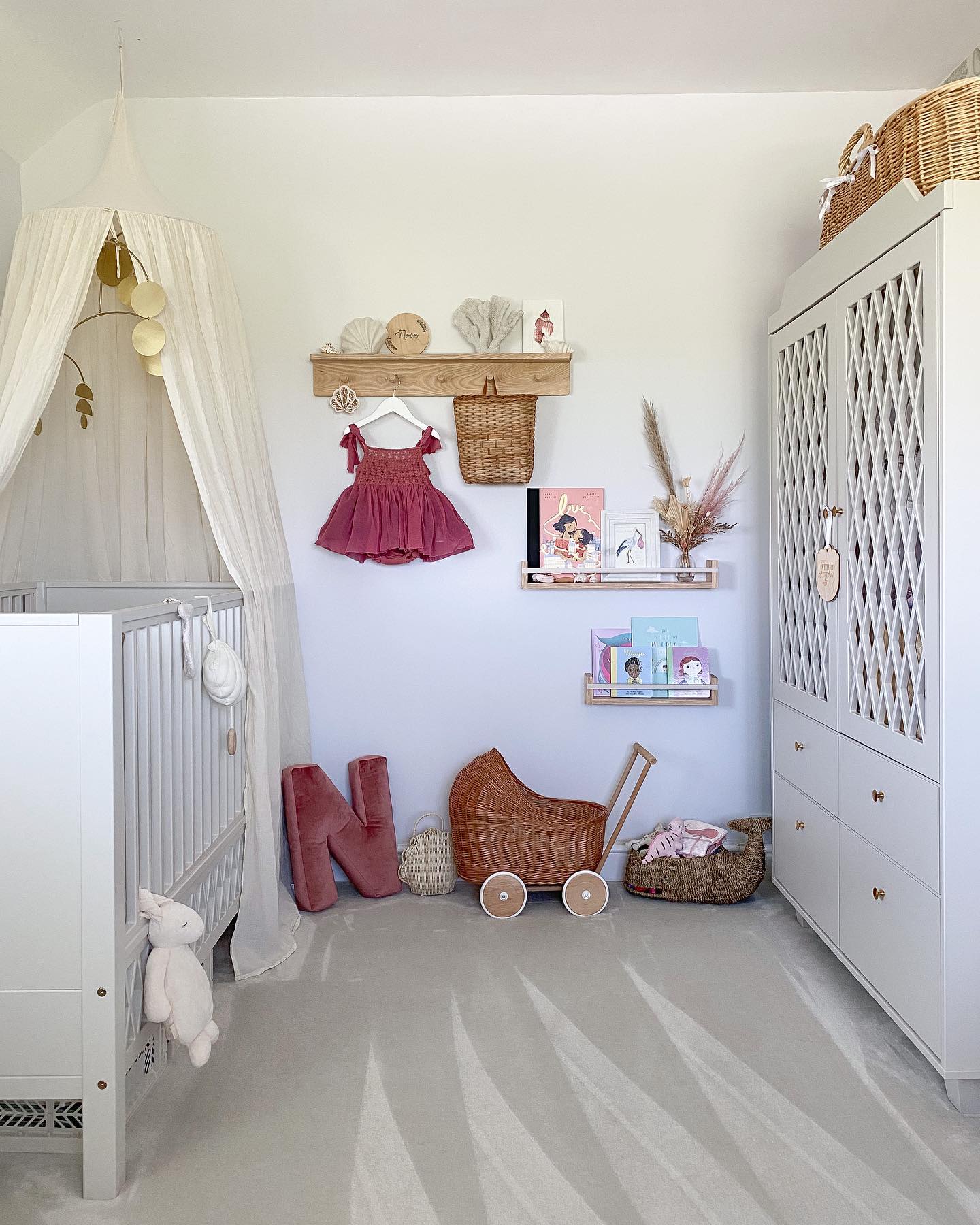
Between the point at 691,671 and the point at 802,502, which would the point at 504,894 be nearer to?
the point at 691,671

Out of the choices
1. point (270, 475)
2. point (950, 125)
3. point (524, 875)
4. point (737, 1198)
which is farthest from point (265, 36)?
point (737, 1198)

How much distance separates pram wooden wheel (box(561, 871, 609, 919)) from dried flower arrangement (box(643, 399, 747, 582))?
1.09 m

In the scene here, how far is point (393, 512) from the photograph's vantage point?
10.7 feet

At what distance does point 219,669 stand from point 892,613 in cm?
163

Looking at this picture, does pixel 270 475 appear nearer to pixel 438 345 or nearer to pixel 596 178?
pixel 438 345

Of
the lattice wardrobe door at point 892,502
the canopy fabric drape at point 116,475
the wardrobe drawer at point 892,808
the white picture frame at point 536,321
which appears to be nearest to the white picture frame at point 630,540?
the white picture frame at point 536,321

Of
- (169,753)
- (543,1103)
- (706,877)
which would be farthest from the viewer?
(706,877)

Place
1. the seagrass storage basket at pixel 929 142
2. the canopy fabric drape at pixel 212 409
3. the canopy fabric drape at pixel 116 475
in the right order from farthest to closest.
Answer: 1. the canopy fabric drape at pixel 116 475
2. the canopy fabric drape at pixel 212 409
3. the seagrass storage basket at pixel 929 142

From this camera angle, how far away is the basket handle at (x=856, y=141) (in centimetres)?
236

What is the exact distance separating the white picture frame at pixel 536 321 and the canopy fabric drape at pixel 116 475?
1234mm

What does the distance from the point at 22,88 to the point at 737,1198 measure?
3594 mm

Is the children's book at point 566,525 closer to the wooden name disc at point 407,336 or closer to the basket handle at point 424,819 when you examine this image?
the wooden name disc at point 407,336

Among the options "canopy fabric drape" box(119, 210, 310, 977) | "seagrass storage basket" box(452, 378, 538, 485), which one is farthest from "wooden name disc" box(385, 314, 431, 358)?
"canopy fabric drape" box(119, 210, 310, 977)

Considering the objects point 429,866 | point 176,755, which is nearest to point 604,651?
point 429,866
